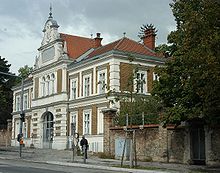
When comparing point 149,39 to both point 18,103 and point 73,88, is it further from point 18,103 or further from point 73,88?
point 18,103


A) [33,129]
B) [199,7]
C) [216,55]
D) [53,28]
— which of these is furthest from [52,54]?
[216,55]

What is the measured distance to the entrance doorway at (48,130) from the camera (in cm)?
4925

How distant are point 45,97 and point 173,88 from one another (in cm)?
2640

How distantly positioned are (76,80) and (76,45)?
5.38m

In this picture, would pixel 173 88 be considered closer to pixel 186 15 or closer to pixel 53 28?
pixel 186 15

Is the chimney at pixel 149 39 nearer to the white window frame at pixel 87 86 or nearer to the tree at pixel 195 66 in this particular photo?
the white window frame at pixel 87 86

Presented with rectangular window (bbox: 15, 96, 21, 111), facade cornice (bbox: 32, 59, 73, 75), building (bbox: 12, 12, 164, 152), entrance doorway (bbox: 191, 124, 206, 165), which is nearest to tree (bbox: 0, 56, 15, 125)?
rectangular window (bbox: 15, 96, 21, 111)

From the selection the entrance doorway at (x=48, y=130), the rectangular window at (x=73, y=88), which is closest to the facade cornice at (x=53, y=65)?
the rectangular window at (x=73, y=88)

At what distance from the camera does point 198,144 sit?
28250 millimetres

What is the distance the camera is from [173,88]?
26.2 meters

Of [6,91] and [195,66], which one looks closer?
[195,66]

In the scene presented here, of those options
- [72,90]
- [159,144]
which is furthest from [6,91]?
[159,144]

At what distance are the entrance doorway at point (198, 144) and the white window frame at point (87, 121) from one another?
54.5ft

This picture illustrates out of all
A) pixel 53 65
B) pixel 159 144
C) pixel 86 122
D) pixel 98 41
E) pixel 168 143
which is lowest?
pixel 159 144
